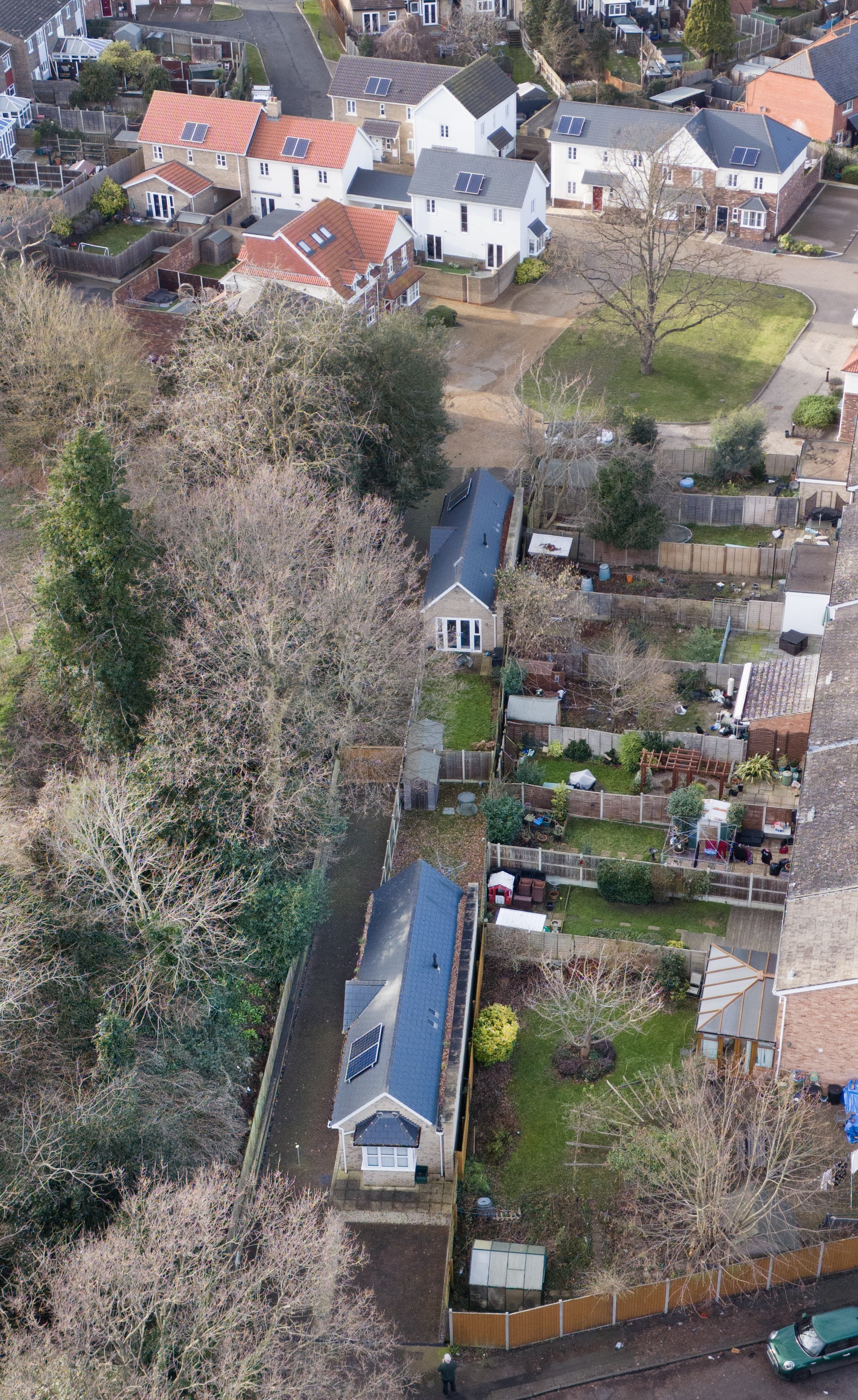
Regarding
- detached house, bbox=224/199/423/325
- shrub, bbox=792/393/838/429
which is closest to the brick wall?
shrub, bbox=792/393/838/429

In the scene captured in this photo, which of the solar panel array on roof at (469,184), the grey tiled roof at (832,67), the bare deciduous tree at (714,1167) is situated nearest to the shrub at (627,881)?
the bare deciduous tree at (714,1167)

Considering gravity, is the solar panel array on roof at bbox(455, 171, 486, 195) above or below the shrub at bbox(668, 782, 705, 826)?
above

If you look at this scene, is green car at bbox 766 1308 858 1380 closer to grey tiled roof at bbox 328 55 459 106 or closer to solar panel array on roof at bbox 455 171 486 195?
solar panel array on roof at bbox 455 171 486 195

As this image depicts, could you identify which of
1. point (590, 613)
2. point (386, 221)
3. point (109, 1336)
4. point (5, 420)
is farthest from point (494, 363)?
point (109, 1336)

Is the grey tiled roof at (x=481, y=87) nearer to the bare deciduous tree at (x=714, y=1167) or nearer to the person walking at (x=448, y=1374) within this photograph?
the bare deciduous tree at (x=714, y=1167)

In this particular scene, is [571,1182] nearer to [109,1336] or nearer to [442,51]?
[109,1336]

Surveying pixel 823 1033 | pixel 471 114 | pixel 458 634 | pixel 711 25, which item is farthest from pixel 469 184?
pixel 823 1033

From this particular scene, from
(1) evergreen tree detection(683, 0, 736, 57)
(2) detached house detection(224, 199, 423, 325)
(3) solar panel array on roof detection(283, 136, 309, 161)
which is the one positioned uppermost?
(1) evergreen tree detection(683, 0, 736, 57)

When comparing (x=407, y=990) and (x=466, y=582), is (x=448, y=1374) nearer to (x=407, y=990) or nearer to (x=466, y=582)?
(x=407, y=990)
